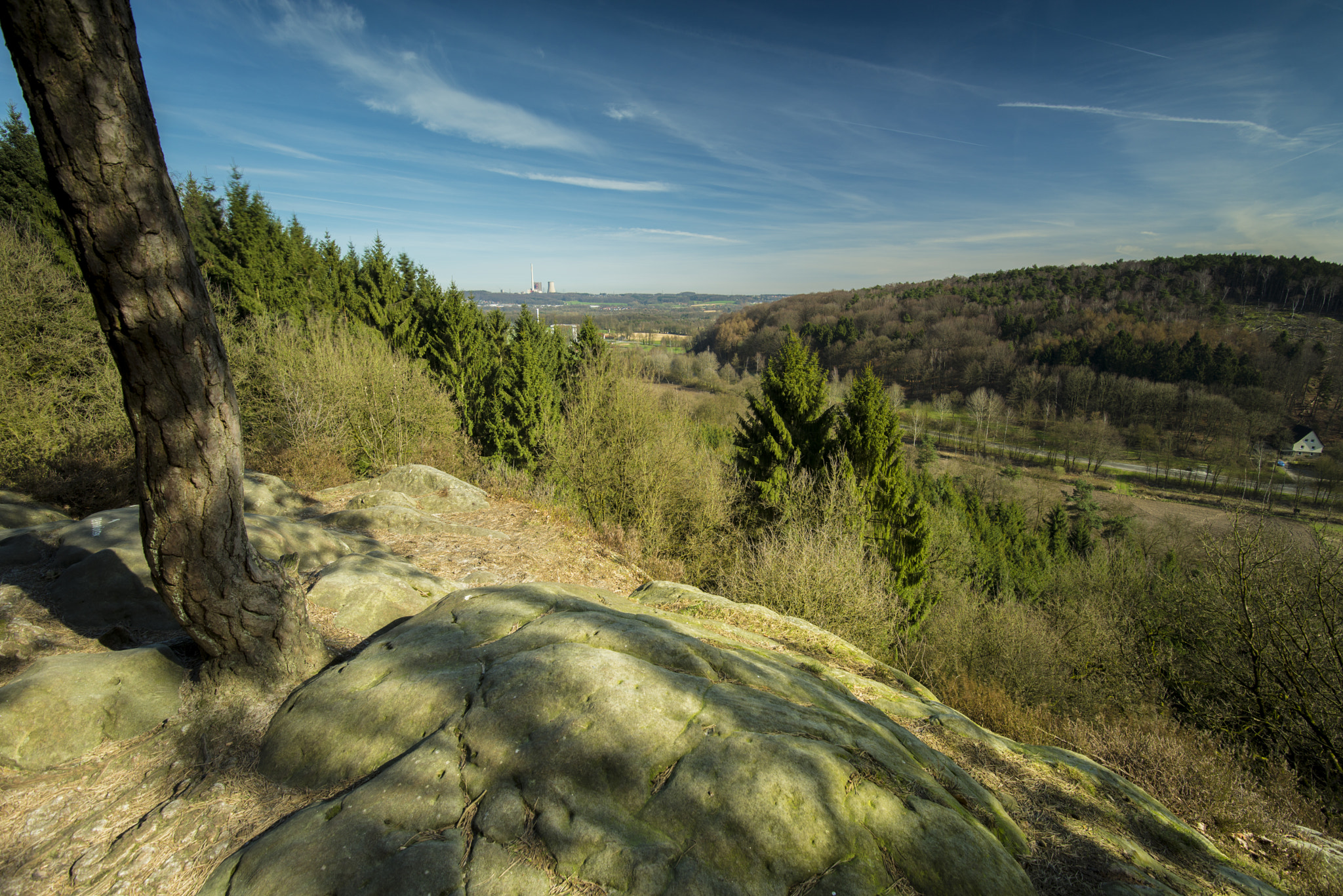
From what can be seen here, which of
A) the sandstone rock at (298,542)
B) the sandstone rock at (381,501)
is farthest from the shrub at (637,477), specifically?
the sandstone rock at (298,542)

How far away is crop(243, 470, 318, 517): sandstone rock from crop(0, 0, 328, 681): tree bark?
6665mm

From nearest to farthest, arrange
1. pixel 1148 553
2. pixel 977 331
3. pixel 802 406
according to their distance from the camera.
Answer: pixel 802 406 < pixel 1148 553 < pixel 977 331

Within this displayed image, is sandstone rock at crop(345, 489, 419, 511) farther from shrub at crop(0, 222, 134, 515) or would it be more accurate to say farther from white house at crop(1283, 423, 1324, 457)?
white house at crop(1283, 423, 1324, 457)

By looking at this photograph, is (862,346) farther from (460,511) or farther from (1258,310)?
(460,511)

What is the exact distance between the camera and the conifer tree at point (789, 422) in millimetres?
18734

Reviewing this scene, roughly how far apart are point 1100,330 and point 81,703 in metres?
104

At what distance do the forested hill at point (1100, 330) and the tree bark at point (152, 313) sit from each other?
6486 centimetres

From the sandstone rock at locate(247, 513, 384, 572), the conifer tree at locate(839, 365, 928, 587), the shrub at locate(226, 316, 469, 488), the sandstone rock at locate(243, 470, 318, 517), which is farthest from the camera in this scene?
the conifer tree at locate(839, 365, 928, 587)

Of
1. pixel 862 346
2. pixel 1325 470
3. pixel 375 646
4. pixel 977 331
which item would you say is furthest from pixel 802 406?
pixel 977 331

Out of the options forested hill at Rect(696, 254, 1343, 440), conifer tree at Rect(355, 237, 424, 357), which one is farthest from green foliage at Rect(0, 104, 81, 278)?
forested hill at Rect(696, 254, 1343, 440)

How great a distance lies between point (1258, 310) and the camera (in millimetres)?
84125

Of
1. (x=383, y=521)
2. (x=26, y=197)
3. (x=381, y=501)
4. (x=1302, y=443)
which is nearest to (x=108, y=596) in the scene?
(x=383, y=521)

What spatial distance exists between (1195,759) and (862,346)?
306ft

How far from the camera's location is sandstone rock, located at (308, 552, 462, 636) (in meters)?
5.04
